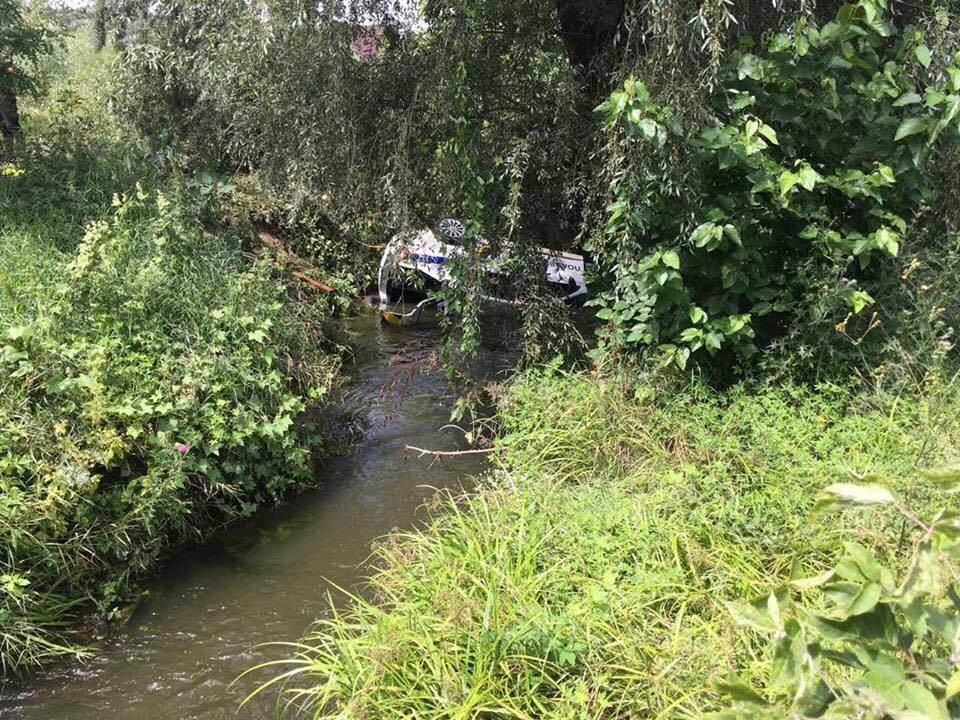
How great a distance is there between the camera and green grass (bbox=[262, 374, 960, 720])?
2566 millimetres

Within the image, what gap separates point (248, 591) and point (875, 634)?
376 centimetres

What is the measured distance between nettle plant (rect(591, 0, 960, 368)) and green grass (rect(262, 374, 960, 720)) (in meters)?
0.55

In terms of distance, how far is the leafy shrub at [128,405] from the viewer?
3.76 meters

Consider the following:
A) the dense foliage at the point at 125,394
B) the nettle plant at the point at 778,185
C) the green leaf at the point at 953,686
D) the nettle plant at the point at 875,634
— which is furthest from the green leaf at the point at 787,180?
the dense foliage at the point at 125,394

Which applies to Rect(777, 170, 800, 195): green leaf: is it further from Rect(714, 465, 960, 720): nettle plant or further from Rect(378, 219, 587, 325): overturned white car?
Rect(714, 465, 960, 720): nettle plant

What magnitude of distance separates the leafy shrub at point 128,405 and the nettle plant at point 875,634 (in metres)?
3.56

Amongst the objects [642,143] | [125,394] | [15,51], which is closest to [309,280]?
[125,394]

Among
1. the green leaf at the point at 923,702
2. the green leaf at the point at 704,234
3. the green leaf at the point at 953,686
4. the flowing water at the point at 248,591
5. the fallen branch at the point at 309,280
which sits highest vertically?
the green leaf at the point at 704,234

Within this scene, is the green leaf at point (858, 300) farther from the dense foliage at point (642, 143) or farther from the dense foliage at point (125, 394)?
the dense foliage at point (125, 394)

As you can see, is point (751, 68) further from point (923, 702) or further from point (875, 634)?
point (923, 702)

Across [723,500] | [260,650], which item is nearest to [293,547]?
[260,650]

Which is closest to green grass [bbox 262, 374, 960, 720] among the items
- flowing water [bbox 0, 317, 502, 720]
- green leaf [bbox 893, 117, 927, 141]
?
flowing water [bbox 0, 317, 502, 720]

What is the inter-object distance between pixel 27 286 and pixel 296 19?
2511 mm

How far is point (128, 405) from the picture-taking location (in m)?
4.16
